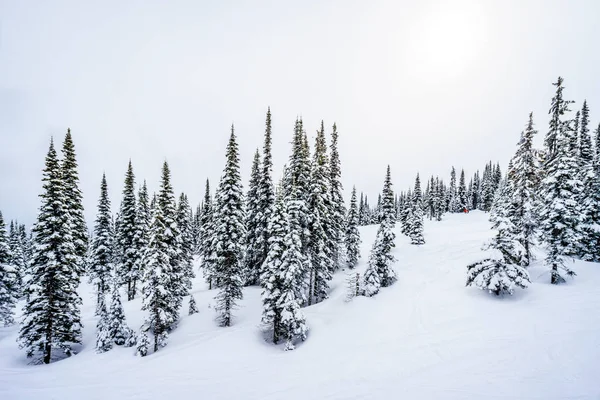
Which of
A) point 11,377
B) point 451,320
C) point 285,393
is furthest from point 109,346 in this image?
point 451,320

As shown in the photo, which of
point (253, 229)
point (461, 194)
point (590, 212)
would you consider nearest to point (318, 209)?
point (253, 229)

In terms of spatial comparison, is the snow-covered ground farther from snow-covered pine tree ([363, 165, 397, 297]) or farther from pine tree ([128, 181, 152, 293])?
pine tree ([128, 181, 152, 293])

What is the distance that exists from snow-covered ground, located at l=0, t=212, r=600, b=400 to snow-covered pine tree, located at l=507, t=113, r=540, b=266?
4110 mm

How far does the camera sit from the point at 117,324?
2175cm

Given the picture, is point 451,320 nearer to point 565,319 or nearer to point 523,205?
point 565,319

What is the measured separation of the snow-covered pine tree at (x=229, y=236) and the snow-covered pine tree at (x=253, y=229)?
5.30 m

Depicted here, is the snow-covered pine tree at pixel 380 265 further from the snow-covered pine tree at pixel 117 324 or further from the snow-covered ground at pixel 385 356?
the snow-covered pine tree at pixel 117 324

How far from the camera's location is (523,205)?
77.7 feet

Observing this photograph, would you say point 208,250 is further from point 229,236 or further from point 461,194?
point 461,194

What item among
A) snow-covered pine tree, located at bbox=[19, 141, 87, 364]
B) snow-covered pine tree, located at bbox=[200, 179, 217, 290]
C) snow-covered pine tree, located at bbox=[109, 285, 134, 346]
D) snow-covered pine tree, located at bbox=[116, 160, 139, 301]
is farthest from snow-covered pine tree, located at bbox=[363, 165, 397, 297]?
snow-covered pine tree, located at bbox=[116, 160, 139, 301]

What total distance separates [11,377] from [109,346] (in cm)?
538

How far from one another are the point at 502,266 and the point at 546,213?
23.5 ft

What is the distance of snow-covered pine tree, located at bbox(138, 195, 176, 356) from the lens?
20062 millimetres

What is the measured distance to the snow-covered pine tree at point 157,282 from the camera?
20.1 metres
